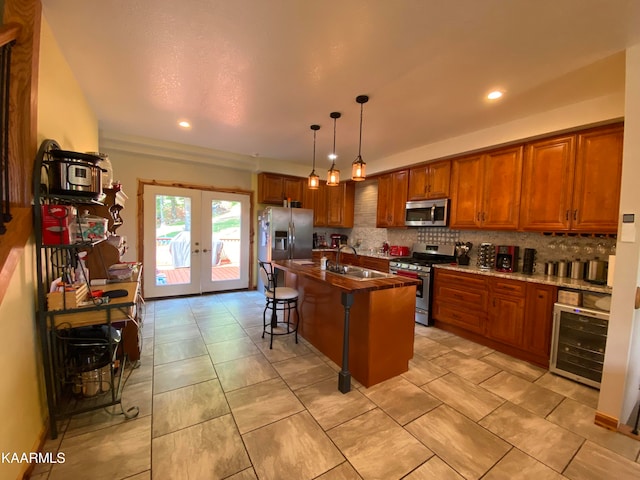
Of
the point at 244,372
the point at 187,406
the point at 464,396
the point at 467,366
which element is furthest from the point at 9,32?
the point at 467,366

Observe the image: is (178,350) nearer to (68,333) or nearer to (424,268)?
(68,333)

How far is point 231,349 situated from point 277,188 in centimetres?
326

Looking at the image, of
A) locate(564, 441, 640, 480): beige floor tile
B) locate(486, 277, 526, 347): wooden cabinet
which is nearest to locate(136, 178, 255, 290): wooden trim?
locate(486, 277, 526, 347): wooden cabinet

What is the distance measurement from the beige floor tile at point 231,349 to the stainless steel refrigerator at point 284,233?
173cm

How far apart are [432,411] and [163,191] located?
4928 mm

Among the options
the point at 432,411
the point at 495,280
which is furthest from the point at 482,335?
the point at 432,411

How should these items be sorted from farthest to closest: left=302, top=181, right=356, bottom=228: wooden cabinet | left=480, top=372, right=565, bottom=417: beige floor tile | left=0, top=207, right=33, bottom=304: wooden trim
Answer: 1. left=302, top=181, right=356, bottom=228: wooden cabinet
2. left=480, top=372, right=565, bottom=417: beige floor tile
3. left=0, top=207, right=33, bottom=304: wooden trim

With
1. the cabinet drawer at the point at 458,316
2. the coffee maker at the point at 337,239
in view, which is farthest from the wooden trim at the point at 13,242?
the coffee maker at the point at 337,239

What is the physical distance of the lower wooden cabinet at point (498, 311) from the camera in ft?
8.76

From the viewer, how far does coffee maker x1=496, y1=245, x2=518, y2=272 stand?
320cm

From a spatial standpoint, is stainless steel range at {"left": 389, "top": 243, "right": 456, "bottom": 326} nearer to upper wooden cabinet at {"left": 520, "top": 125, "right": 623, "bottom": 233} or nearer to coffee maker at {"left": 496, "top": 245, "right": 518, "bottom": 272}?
coffee maker at {"left": 496, "top": 245, "right": 518, "bottom": 272}

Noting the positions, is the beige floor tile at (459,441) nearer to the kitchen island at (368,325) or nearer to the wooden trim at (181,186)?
the kitchen island at (368,325)

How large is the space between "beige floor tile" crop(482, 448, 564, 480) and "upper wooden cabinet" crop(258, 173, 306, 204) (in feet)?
15.5

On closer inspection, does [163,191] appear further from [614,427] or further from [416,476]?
[614,427]
